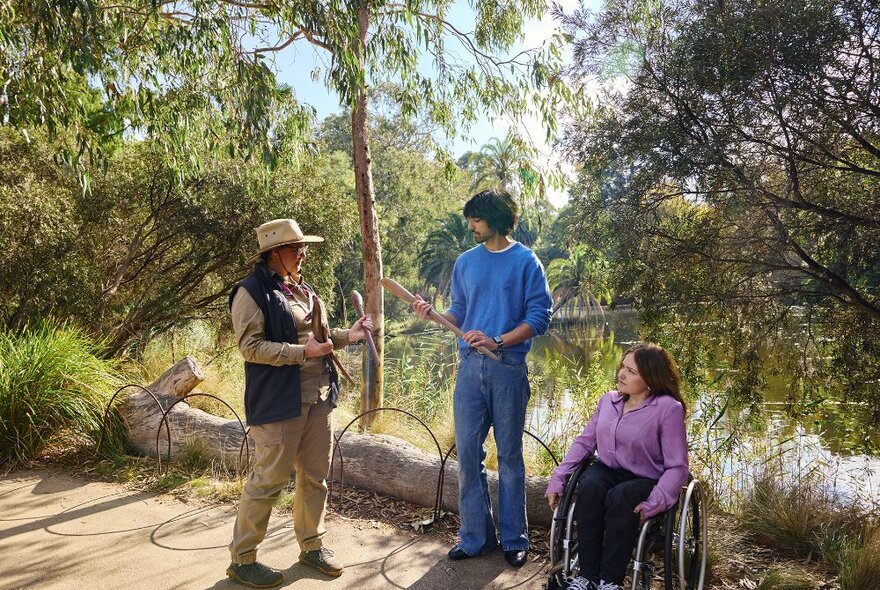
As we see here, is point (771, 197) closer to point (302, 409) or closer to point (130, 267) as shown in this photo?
point (302, 409)

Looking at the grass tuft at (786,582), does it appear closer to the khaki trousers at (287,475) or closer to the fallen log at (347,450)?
the fallen log at (347,450)

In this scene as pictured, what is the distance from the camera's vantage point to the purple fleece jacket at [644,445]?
109 inches

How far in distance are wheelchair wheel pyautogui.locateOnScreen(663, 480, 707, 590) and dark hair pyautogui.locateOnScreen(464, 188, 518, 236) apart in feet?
5.15

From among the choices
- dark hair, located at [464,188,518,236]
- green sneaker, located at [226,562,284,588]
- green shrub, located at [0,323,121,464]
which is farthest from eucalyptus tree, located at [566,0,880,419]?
green shrub, located at [0,323,121,464]

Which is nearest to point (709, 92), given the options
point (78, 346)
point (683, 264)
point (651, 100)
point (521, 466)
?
point (651, 100)

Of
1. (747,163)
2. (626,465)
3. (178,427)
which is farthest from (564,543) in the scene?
(178,427)

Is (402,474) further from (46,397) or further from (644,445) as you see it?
(46,397)

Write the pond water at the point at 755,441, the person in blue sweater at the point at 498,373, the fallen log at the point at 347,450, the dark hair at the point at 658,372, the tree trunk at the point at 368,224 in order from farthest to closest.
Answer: the tree trunk at the point at 368,224, the pond water at the point at 755,441, the fallen log at the point at 347,450, the person in blue sweater at the point at 498,373, the dark hair at the point at 658,372

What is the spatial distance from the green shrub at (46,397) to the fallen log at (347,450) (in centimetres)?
27

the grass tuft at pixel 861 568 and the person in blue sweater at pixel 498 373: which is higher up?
the person in blue sweater at pixel 498 373

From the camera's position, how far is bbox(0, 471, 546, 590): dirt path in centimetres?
340

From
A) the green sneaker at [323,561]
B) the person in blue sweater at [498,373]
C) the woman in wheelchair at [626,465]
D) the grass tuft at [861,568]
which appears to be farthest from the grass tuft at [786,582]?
the green sneaker at [323,561]

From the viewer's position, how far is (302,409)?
3.30m

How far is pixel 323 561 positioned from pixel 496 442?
1087 millimetres
